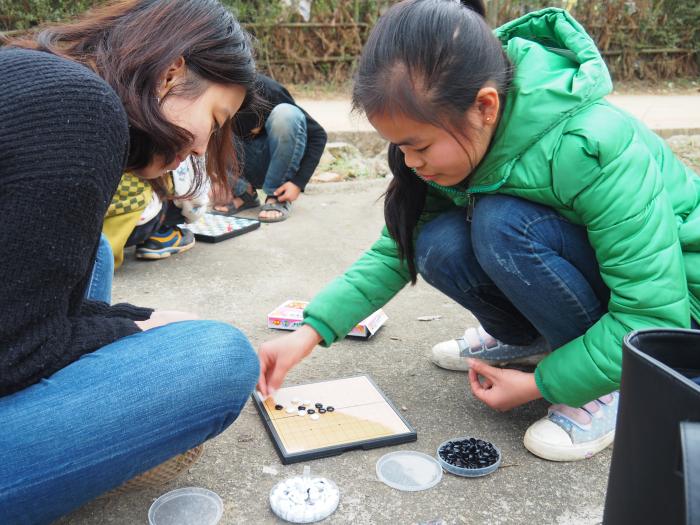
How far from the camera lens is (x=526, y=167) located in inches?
61.1

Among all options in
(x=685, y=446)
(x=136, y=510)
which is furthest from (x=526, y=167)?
(x=136, y=510)

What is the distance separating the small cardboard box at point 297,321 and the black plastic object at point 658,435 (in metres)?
1.22

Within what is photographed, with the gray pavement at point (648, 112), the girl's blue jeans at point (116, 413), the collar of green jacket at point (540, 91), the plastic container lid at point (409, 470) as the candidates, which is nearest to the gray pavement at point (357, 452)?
the plastic container lid at point (409, 470)

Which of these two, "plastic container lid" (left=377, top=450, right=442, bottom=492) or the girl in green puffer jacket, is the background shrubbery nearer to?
the girl in green puffer jacket

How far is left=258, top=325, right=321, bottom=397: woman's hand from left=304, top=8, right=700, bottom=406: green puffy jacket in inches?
21.3

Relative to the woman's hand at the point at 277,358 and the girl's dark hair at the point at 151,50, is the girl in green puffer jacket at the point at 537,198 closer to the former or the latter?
the woman's hand at the point at 277,358

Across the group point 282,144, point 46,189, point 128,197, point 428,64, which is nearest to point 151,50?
point 46,189

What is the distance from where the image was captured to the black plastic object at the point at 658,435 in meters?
0.79

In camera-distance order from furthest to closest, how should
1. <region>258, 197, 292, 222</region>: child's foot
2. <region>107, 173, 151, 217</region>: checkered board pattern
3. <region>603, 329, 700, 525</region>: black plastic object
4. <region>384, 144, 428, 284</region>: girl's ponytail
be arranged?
1. <region>258, 197, 292, 222</region>: child's foot
2. <region>107, 173, 151, 217</region>: checkered board pattern
3. <region>384, 144, 428, 284</region>: girl's ponytail
4. <region>603, 329, 700, 525</region>: black plastic object

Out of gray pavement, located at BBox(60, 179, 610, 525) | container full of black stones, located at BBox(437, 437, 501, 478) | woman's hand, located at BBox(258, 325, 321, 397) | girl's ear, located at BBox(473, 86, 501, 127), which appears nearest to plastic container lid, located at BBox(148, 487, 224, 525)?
gray pavement, located at BBox(60, 179, 610, 525)

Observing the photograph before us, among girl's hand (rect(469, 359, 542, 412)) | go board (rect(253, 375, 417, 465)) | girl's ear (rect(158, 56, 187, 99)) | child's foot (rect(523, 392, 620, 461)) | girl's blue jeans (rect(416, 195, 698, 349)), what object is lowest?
go board (rect(253, 375, 417, 465))

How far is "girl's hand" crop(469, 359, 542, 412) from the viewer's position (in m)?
1.64

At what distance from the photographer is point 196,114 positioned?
4.66ft

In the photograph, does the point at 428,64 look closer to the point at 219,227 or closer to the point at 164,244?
the point at 164,244
